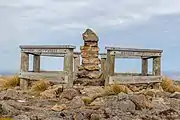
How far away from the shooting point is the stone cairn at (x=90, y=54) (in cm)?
1945

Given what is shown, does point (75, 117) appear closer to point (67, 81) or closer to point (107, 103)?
point (107, 103)

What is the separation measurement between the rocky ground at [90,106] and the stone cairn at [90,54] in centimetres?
383

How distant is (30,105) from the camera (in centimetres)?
1399

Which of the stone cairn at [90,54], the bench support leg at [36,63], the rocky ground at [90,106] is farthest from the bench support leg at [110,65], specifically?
the bench support leg at [36,63]

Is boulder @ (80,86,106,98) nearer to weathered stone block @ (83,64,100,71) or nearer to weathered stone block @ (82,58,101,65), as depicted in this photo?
weathered stone block @ (83,64,100,71)

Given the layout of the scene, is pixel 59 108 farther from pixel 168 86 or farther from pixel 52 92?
pixel 168 86

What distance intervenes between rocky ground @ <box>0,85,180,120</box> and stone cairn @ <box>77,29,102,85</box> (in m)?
3.83

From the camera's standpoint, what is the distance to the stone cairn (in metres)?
19.5

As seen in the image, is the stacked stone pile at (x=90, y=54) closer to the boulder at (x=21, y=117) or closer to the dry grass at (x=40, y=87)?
the dry grass at (x=40, y=87)

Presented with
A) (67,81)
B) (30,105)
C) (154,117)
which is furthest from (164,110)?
(67,81)

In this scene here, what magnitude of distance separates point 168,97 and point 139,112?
3413mm

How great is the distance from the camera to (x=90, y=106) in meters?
13.1

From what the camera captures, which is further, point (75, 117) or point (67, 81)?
point (67, 81)

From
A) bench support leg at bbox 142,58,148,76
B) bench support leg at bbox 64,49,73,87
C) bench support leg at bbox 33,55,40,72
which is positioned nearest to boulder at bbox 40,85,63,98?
bench support leg at bbox 64,49,73,87
